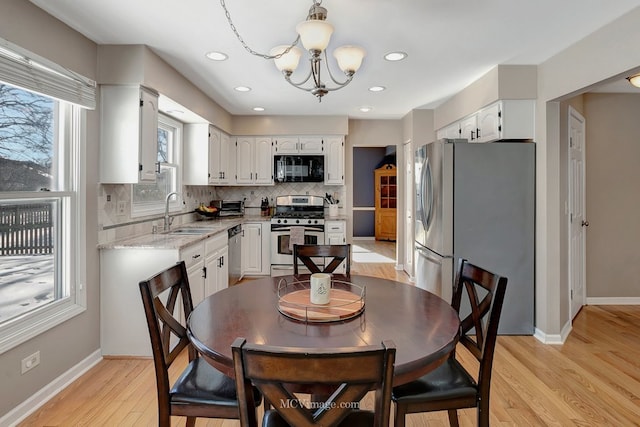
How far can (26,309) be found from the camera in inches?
86.5

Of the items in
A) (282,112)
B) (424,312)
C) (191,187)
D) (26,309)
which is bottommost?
(26,309)

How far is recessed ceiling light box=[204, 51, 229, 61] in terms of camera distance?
2.96 metres

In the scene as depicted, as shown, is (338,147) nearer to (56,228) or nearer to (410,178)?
(410,178)

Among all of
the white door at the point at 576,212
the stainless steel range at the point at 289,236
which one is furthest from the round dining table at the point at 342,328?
the stainless steel range at the point at 289,236

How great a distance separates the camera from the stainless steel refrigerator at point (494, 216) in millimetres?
3273

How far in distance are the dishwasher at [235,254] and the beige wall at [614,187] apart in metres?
4.08

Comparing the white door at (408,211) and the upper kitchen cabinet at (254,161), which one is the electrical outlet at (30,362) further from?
the white door at (408,211)

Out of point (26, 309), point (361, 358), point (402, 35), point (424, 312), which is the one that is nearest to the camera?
point (361, 358)

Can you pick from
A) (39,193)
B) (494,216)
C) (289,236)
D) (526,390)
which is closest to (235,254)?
(289,236)

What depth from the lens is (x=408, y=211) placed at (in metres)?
5.55

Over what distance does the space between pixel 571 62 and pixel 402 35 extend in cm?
134

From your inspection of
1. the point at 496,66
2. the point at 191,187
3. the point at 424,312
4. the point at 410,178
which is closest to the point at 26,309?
the point at 424,312

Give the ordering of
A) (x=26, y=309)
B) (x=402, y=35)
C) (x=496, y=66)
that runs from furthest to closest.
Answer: (x=496, y=66) → (x=402, y=35) → (x=26, y=309)

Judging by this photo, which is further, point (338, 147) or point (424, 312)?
point (338, 147)
